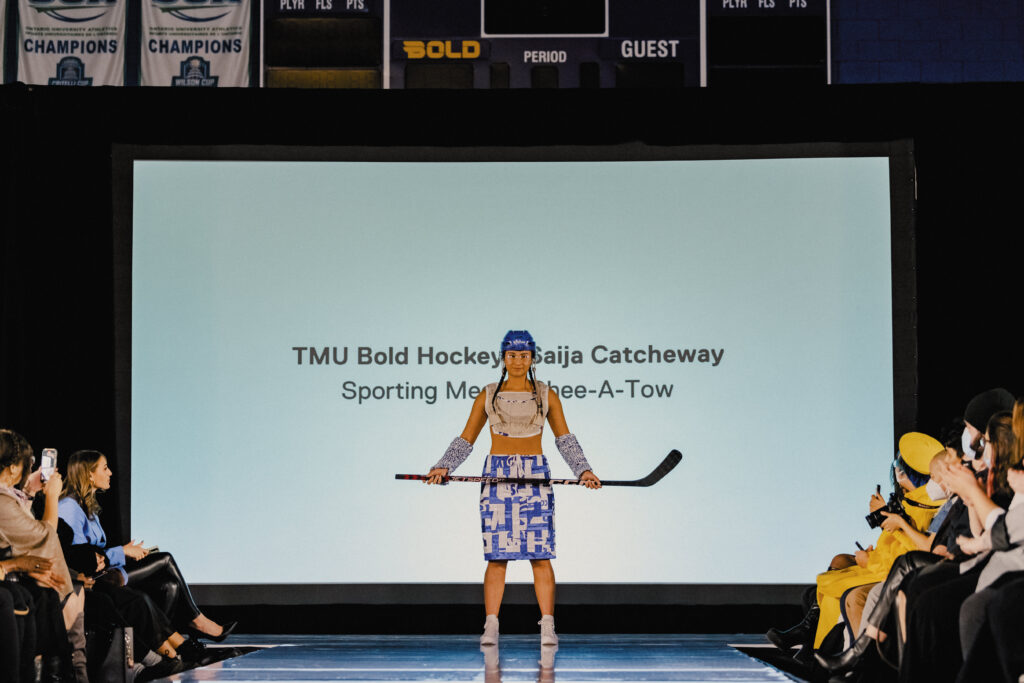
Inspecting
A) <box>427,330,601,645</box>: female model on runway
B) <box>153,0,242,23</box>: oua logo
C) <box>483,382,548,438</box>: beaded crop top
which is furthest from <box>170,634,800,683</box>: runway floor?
<box>153,0,242,23</box>: oua logo

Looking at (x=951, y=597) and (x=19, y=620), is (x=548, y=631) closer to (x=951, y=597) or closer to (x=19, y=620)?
(x=951, y=597)

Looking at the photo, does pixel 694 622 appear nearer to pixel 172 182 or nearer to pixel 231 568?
pixel 231 568

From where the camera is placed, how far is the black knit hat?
12.8 ft

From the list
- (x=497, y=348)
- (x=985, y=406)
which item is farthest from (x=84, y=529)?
(x=985, y=406)

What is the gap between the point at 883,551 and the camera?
4066mm

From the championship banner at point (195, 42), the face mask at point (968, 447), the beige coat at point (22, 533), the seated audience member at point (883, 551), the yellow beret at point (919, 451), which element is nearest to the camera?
the beige coat at point (22, 533)

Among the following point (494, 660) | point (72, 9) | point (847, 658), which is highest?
point (72, 9)

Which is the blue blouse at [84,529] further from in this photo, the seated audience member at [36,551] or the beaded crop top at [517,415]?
the beaded crop top at [517,415]

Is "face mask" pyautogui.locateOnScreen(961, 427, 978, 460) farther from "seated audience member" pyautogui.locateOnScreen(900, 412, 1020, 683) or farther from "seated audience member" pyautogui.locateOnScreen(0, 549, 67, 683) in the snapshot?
"seated audience member" pyautogui.locateOnScreen(0, 549, 67, 683)

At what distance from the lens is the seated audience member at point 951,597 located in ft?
10.3

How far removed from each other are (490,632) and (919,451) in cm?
171

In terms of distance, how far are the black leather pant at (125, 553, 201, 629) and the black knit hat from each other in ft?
9.24

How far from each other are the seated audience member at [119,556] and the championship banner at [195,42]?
319 cm

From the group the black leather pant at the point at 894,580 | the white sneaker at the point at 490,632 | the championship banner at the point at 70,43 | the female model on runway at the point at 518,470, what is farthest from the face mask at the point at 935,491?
the championship banner at the point at 70,43
